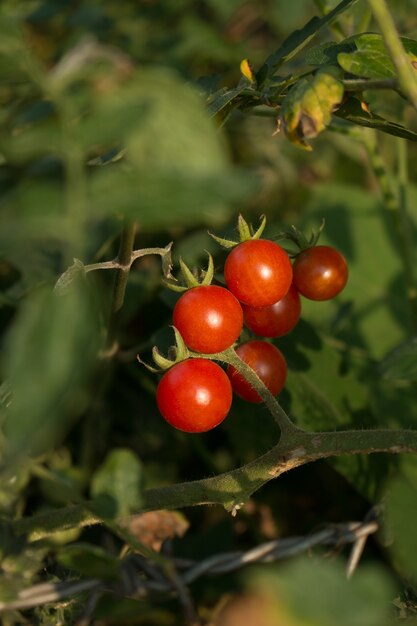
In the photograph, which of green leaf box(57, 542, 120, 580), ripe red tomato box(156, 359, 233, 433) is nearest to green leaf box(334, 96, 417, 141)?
→ ripe red tomato box(156, 359, 233, 433)

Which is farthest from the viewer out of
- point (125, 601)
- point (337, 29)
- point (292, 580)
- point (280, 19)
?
point (280, 19)

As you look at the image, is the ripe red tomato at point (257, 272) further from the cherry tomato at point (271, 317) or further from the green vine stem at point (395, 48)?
the green vine stem at point (395, 48)

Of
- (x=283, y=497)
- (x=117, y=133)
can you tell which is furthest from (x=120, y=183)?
(x=283, y=497)

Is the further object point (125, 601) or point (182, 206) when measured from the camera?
point (125, 601)

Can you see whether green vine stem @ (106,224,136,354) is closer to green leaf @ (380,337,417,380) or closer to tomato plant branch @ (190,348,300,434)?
tomato plant branch @ (190,348,300,434)

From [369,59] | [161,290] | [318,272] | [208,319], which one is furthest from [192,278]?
[161,290]

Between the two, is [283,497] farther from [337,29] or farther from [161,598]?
[337,29]

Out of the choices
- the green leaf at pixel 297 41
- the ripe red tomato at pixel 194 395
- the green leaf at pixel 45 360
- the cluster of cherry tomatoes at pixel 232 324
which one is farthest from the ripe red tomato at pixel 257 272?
the green leaf at pixel 45 360

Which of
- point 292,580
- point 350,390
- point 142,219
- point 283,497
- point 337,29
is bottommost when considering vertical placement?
point 283,497
